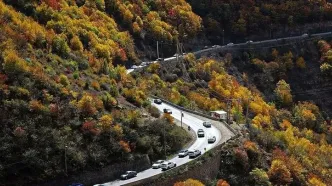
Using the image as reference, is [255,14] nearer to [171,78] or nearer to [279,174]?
[171,78]

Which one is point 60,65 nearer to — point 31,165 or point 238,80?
point 31,165

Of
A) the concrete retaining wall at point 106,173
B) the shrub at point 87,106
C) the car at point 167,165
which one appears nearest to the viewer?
the concrete retaining wall at point 106,173

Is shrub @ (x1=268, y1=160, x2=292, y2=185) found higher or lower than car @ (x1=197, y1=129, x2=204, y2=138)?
lower

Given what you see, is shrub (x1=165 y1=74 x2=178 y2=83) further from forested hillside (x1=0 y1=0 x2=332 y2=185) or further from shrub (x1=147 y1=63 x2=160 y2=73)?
shrub (x1=147 y1=63 x2=160 y2=73)

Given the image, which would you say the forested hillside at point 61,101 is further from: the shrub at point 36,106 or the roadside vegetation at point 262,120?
the roadside vegetation at point 262,120

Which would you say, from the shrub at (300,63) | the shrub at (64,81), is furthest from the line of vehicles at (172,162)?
the shrub at (300,63)

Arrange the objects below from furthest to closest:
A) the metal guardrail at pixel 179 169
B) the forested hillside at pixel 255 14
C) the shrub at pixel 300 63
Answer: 1. the forested hillside at pixel 255 14
2. the shrub at pixel 300 63
3. the metal guardrail at pixel 179 169

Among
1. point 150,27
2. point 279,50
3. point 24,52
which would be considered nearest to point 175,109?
point 24,52

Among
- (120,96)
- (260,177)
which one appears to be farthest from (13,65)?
(260,177)

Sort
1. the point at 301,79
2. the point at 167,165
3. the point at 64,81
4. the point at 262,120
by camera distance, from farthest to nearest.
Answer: the point at 301,79, the point at 262,120, the point at 64,81, the point at 167,165

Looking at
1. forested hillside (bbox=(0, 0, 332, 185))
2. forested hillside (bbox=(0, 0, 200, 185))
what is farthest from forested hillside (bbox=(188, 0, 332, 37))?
forested hillside (bbox=(0, 0, 200, 185))

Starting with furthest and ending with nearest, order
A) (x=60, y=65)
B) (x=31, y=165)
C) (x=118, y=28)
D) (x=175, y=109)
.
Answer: (x=118, y=28), (x=175, y=109), (x=60, y=65), (x=31, y=165)
